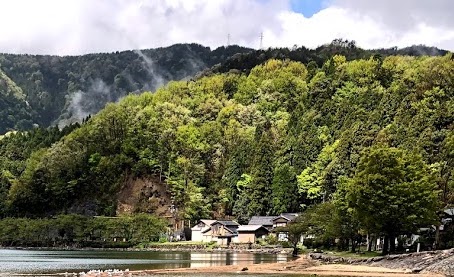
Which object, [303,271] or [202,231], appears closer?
[303,271]

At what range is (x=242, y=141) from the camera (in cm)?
13238

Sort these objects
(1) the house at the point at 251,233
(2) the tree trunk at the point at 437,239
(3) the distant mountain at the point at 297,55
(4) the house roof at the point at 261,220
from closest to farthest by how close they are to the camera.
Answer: (2) the tree trunk at the point at 437,239 < (1) the house at the point at 251,233 < (4) the house roof at the point at 261,220 < (3) the distant mountain at the point at 297,55

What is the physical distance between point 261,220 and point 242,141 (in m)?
27.2

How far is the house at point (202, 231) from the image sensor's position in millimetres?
112438

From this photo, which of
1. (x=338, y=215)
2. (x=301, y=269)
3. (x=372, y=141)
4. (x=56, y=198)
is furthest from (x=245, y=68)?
(x=301, y=269)

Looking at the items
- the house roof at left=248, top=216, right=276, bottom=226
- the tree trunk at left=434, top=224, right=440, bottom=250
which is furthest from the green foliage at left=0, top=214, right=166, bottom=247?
the tree trunk at left=434, top=224, right=440, bottom=250

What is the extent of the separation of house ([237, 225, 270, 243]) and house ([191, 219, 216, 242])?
19.1 feet

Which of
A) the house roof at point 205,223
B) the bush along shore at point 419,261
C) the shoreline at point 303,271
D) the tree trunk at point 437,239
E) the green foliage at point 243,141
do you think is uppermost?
the green foliage at point 243,141

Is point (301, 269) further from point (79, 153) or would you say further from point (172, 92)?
point (172, 92)

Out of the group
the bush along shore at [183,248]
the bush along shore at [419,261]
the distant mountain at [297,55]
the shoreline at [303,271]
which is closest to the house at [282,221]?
the bush along shore at [183,248]

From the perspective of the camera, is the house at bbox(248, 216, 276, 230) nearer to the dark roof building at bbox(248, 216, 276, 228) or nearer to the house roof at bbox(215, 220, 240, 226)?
the dark roof building at bbox(248, 216, 276, 228)

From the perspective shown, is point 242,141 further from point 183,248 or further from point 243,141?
point 183,248

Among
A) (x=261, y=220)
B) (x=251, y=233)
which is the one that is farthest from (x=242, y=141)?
(x=251, y=233)

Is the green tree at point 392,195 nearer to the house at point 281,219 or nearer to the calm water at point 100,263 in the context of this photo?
the calm water at point 100,263
